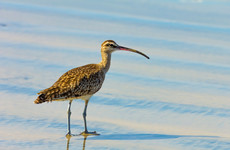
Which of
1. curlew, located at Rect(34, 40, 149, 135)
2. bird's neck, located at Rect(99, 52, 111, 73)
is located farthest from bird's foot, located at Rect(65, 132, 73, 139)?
bird's neck, located at Rect(99, 52, 111, 73)

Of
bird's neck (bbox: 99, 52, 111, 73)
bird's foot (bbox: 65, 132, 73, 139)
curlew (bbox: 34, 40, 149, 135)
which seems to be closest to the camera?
bird's foot (bbox: 65, 132, 73, 139)

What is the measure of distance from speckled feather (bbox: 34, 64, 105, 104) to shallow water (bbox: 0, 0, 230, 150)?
483 millimetres

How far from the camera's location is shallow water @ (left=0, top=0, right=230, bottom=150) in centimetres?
724

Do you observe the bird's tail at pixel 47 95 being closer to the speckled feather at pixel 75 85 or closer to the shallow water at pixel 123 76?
the speckled feather at pixel 75 85

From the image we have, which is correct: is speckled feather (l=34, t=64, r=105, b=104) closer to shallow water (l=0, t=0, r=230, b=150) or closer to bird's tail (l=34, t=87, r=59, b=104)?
bird's tail (l=34, t=87, r=59, b=104)

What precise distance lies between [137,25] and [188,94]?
6915 mm

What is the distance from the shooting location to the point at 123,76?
10.5 m

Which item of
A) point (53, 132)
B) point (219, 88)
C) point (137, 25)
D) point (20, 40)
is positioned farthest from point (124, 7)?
point (53, 132)

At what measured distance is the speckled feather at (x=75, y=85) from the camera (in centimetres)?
719

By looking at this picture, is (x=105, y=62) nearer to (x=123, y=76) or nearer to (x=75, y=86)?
(x=75, y=86)

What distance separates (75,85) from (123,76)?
10.4 ft

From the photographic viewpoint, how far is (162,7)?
19.9 metres

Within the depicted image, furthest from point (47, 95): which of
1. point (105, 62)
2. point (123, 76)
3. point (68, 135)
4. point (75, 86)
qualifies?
point (123, 76)

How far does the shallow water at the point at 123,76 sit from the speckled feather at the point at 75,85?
0.48 metres
